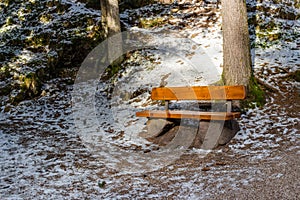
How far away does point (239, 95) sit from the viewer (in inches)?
192

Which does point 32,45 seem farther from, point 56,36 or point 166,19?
point 166,19

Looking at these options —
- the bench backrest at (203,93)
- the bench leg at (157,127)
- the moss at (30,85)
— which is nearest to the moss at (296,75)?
the bench backrest at (203,93)

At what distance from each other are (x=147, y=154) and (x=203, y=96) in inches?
58.0

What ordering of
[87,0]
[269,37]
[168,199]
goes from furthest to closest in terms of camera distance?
1. [87,0]
2. [269,37]
3. [168,199]

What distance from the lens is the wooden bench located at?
4.88 meters

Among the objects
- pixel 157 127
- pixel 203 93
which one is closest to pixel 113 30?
pixel 157 127

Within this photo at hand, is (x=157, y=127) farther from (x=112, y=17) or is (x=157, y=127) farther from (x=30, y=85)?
(x=112, y=17)

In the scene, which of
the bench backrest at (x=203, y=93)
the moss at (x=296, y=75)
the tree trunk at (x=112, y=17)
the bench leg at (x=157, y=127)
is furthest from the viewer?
the tree trunk at (x=112, y=17)

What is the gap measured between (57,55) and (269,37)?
696 centimetres

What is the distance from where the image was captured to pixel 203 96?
541cm

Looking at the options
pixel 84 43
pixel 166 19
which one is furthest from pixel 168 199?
pixel 166 19

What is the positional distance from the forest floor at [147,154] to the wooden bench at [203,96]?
2.07 ft

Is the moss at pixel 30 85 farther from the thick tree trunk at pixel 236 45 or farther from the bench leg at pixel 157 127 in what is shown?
the thick tree trunk at pixel 236 45

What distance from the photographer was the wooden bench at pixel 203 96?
488 cm
